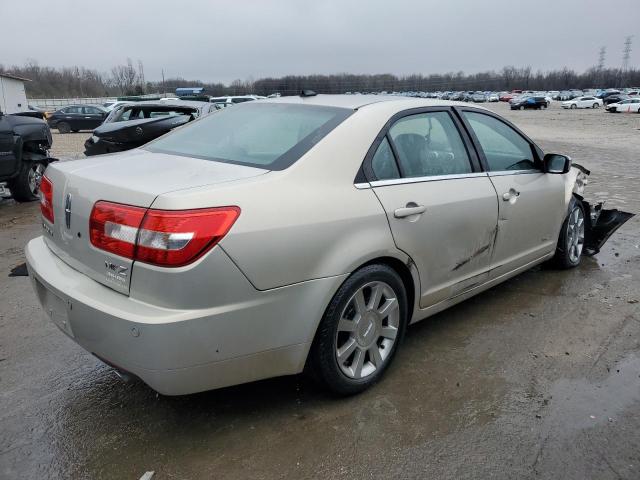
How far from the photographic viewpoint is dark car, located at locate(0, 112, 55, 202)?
303 inches

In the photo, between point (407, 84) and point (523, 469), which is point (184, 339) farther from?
point (407, 84)

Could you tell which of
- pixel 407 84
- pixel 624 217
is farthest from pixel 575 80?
pixel 624 217

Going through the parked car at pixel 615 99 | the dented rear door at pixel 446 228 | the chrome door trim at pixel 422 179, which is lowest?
the dented rear door at pixel 446 228

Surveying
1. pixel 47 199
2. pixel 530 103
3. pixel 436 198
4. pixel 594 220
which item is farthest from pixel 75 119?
pixel 530 103

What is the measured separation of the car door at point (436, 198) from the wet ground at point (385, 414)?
0.51 meters

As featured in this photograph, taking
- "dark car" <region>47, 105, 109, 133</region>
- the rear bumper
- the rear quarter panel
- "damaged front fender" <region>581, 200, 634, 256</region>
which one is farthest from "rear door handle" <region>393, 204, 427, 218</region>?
"dark car" <region>47, 105, 109, 133</region>

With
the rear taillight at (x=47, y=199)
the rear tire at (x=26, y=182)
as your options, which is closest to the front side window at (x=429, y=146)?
the rear taillight at (x=47, y=199)

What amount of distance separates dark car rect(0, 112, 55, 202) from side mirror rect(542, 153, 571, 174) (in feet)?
23.6

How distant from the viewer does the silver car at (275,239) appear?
2174 mm

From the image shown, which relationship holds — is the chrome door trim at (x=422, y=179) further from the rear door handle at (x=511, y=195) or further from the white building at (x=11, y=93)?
the white building at (x=11, y=93)

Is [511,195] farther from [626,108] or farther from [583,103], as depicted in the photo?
[583,103]

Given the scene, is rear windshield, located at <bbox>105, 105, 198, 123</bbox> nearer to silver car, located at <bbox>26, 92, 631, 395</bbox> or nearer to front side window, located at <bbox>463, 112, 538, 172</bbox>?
silver car, located at <bbox>26, 92, 631, 395</bbox>

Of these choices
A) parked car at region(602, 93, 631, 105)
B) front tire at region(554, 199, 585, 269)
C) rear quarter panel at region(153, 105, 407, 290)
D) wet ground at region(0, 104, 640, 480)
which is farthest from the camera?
parked car at region(602, 93, 631, 105)

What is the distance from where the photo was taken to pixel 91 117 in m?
29.1
